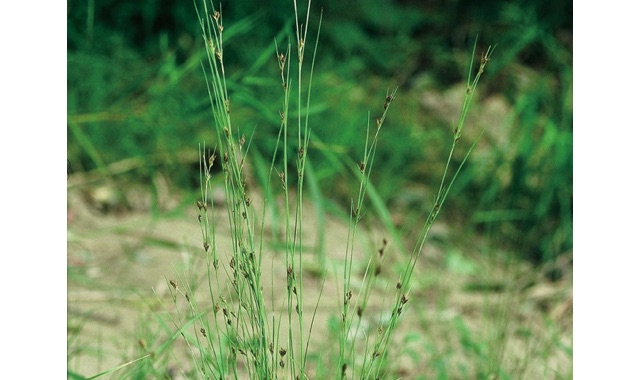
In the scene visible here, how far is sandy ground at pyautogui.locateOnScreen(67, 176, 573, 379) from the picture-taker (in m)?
1.51

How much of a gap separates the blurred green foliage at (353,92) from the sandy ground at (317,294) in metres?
0.13

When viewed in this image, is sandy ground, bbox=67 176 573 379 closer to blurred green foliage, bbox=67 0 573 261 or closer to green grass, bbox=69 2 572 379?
green grass, bbox=69 2 572 379

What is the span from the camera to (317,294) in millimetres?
1881

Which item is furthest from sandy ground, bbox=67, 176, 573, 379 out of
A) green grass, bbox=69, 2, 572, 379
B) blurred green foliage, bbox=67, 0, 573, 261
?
blurred green foliage, bbox=67, 0, 573, 261

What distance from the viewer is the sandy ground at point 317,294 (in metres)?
1.51

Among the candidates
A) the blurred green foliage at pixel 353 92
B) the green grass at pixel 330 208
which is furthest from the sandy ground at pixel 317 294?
the blurred green foliage at pixel 353 92

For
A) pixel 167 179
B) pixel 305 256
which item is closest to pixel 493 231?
pixel 305 256

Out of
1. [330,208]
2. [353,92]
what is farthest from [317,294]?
[353,92]

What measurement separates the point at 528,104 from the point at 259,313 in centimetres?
166

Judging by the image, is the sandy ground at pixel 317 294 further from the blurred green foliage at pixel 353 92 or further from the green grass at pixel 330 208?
the blurred green foliage at pixel 353 92

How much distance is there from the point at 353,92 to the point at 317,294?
976 mm

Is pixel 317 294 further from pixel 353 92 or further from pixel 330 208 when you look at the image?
pixel 353 92
